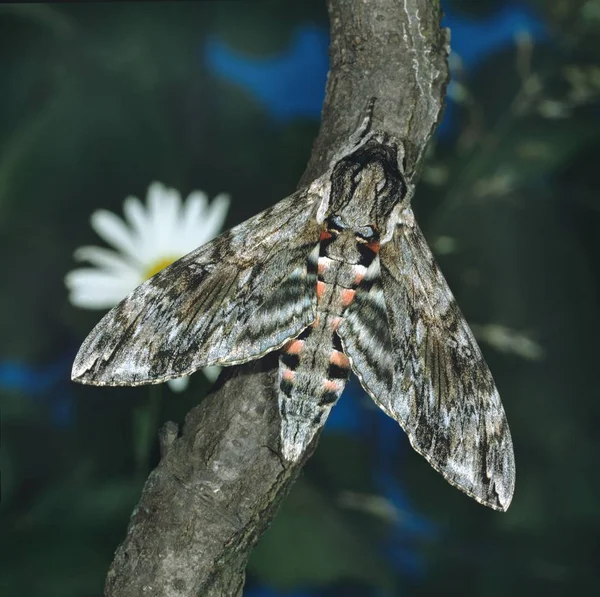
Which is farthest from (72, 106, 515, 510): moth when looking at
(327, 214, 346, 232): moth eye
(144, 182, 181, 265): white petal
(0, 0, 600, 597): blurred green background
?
(0, 0, 600, 597): blurred green background

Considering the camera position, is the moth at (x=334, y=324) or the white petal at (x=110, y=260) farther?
the white petal at (x=110, y=260)

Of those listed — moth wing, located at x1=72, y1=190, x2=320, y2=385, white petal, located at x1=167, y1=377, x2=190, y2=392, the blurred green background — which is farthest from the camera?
the blurred green background

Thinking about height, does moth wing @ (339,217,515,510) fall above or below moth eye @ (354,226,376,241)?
below

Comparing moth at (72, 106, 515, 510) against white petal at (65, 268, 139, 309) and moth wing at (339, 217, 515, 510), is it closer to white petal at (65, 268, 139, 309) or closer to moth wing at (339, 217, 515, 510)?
moth wing at (339, 217, 515, 510)

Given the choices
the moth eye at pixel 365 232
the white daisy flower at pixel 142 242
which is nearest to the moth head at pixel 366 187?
the moth eye at pixel 365 232

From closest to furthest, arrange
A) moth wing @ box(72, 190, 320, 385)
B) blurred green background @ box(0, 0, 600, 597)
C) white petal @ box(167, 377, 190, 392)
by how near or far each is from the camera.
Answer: moth wing @ box(72, 190, 320, 385), white petal @ box(167, 377, 190, 392), blurred green background @ box(0, 0, 600, 597)

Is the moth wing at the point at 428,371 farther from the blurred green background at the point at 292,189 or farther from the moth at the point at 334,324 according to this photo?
the blurred green background at the point at 292,189

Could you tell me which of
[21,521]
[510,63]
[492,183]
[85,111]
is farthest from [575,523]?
[85,111]

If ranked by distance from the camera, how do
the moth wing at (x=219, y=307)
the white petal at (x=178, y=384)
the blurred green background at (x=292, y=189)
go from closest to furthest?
the moth wing at (x=219, y=307)
the white petal at (x=178, y=384)
the blurred green background at (x=292, y=189)

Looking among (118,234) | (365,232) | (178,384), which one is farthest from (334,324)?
(118,234)
